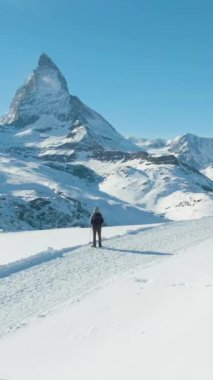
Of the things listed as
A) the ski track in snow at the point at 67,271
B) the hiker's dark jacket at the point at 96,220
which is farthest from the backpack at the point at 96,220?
the ski track in snow at the point at 67,271

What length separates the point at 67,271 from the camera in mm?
23906

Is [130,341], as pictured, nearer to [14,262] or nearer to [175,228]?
[14,262]

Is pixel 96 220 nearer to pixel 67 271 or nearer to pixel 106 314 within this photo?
pixel 67 271

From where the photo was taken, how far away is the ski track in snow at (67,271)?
18359 mm

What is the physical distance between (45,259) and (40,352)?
1236 centimetres

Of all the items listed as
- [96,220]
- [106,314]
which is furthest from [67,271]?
[96,220]

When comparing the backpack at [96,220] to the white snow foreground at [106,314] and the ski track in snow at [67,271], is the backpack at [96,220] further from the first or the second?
the white snow foreground at [106,314]

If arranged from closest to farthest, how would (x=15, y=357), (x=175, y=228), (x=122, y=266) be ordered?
(x=15, y=357) → (x=122, y=266) → (x=175, y=228)

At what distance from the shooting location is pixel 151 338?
14188 mm

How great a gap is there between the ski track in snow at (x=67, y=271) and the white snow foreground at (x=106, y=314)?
0.04 meters

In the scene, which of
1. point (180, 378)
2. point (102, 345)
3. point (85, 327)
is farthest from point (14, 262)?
point (180, 378)

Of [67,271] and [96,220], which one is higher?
[96,220]

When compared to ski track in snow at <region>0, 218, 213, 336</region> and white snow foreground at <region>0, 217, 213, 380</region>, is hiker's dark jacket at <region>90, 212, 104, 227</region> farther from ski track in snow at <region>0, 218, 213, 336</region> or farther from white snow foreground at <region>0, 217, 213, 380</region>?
white snow foreground at <region>0, 217, 213, 380</region>

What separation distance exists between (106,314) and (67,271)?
7058mm
